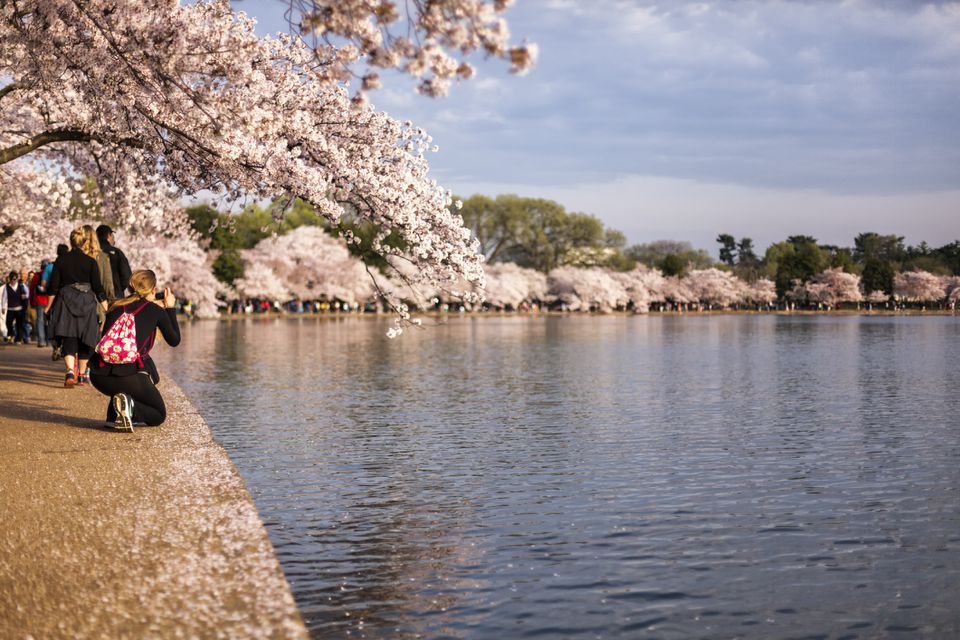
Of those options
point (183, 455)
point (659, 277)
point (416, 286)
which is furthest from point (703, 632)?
point (659, 277)

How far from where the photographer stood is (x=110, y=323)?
38.8 ft

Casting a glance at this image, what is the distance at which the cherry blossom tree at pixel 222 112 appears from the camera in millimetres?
10945

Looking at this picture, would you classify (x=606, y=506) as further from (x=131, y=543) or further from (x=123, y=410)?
(x=123, y=410)

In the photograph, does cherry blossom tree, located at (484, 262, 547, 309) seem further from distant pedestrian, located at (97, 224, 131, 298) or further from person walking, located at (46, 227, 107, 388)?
person walking, located at (46, 227, 107, 388)

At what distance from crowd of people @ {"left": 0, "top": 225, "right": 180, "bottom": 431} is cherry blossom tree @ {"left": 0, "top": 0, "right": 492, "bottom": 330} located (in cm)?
161

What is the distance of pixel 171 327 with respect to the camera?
38.3 feet

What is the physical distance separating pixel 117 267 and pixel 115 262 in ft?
0.38

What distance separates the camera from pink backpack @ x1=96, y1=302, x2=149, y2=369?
11703 millimetres

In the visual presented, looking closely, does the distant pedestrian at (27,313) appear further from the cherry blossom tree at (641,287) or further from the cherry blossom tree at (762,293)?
the cherry blossom tree at (762,293)

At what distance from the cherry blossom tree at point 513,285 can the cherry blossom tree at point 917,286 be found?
56353 mm

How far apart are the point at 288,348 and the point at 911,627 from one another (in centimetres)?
3290

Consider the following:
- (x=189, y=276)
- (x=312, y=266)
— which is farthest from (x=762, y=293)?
(x=189, y=276)

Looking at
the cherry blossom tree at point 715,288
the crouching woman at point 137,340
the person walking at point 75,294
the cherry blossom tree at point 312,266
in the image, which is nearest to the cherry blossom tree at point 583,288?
the cherry blossom tree at point 715,288

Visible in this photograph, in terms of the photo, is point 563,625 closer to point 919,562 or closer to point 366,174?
point 919,562
